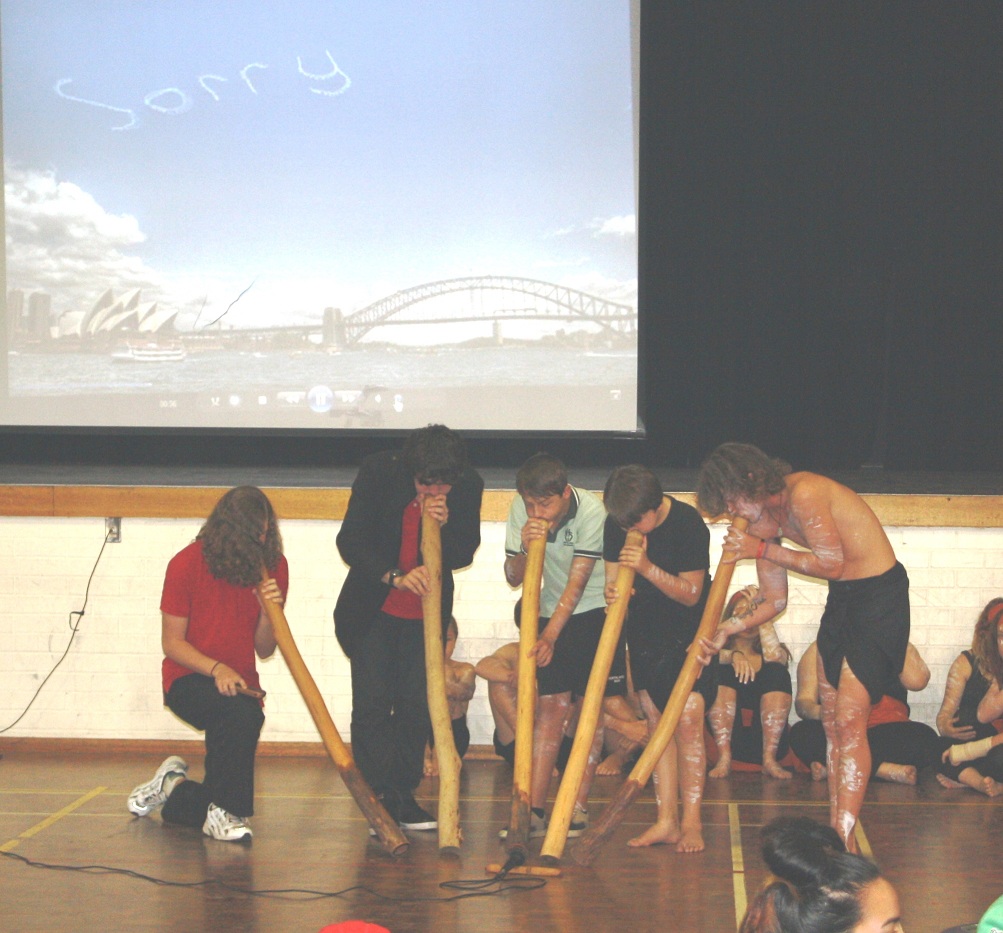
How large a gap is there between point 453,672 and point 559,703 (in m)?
1.22

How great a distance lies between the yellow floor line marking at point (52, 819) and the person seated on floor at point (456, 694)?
140 centimetres

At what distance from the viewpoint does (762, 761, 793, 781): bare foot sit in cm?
534

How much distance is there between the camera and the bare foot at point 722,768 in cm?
535

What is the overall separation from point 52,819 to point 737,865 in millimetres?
2538

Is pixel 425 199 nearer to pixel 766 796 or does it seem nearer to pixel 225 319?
pixel 225 319

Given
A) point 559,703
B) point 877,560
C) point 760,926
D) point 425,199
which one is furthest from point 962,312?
point 760,926

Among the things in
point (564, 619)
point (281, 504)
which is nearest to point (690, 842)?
point (564, 619)

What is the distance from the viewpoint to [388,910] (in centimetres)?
361

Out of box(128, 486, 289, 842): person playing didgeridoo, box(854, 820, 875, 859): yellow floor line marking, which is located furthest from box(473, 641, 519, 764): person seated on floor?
box(854, 820, 875, 859): yellow floor line marking

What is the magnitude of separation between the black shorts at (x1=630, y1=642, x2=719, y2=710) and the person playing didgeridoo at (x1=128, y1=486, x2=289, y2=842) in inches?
52.3

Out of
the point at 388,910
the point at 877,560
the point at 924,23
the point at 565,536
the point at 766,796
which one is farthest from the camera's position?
the point at 924,23

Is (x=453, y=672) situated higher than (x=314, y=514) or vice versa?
(x=314, y=514)

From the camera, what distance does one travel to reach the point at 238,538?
14.1ft

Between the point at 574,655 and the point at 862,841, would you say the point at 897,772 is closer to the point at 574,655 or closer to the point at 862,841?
the point at 862,841
